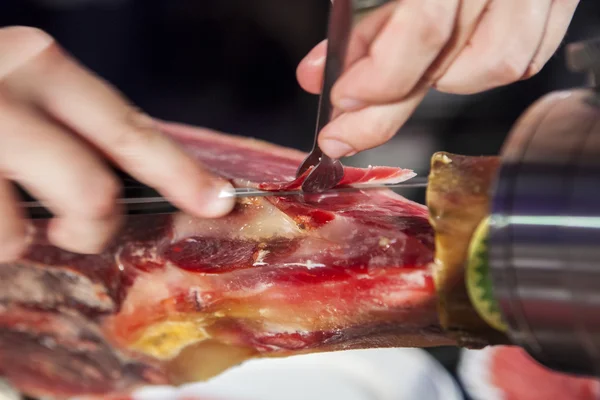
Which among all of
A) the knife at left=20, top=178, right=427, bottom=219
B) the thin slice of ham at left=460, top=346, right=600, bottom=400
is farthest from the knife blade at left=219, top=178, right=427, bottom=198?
the thin slice of ham at left=460, top=346, right=600, bottom=400

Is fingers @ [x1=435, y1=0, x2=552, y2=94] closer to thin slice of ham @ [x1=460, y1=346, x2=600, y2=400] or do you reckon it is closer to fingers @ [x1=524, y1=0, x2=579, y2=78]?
fingers @ [x1=524, y1=0, x2=579, y2=78]

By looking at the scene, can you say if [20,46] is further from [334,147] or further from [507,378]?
[507,378]

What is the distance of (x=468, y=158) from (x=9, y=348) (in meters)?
A: 0.47

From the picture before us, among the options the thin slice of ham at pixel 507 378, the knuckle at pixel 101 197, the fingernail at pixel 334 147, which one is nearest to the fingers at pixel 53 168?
the knuckle at pixel 101 197

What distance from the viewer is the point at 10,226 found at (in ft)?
1.24

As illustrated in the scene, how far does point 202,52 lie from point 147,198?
0.22 metres

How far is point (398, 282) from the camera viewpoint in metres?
0.36

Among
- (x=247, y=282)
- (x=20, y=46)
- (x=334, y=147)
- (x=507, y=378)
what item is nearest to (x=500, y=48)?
(x=334, y=147)

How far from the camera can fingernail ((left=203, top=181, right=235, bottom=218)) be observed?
14.3 inches

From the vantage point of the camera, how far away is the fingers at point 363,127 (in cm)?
37

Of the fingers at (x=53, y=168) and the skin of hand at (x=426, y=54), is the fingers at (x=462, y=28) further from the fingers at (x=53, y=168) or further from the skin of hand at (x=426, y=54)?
the fingers at (x=53, y=168)

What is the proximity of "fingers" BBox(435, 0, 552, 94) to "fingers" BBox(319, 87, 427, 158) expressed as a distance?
1.2 inches

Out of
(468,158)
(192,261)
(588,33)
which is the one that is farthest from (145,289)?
(588,33)

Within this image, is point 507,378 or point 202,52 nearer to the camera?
point 202,52
